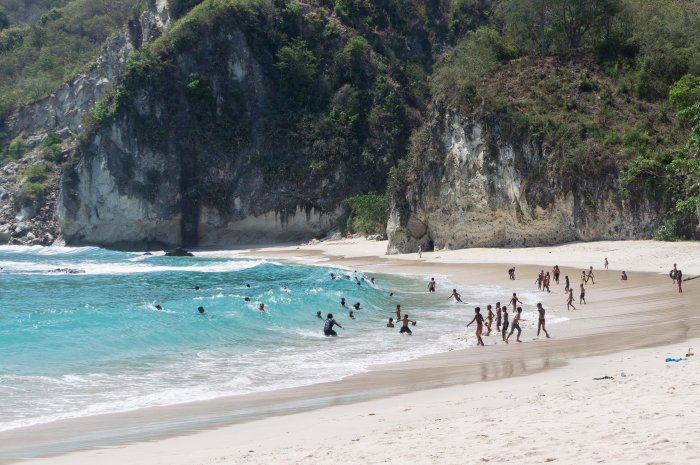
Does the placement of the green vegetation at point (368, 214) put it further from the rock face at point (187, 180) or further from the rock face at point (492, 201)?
the rock face at point (492, 201)

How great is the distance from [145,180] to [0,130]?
27.2 m

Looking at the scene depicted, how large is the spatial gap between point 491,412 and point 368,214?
5079 cm

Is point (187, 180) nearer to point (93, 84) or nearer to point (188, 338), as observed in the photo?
point (93, 84)

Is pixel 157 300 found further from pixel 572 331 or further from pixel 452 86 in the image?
pixel 452 86

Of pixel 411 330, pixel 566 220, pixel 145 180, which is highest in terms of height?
pixel 145 180

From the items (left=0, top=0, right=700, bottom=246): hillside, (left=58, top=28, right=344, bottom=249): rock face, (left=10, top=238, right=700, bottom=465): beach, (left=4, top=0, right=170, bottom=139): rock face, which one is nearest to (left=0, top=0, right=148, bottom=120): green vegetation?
(left=4, top=0, right=170, bottom=139): rock face

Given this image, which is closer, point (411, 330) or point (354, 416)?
point (354, 416)

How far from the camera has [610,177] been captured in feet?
136

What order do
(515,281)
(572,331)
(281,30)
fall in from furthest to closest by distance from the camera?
(281,30), (515,281), (572,331)

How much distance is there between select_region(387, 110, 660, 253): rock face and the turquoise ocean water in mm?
11670

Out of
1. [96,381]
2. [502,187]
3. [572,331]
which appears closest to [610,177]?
[502,187]

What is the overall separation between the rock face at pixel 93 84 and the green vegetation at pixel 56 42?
20.7 ft

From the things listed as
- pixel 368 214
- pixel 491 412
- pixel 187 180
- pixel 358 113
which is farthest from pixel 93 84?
pixel 491 412

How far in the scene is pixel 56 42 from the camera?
97.9 meters
